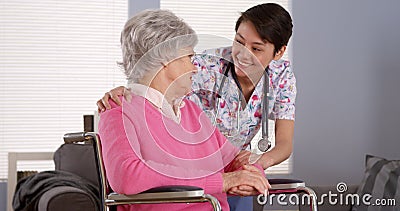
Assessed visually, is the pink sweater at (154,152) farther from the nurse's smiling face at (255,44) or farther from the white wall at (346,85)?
the white wall at (346,85)

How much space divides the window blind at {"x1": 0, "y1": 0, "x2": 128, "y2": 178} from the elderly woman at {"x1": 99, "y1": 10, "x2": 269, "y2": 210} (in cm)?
299

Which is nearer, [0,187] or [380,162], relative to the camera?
Answer: [380,162]

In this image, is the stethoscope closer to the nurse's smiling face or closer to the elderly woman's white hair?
the nurse's smiling face

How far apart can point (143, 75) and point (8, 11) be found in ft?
10.3

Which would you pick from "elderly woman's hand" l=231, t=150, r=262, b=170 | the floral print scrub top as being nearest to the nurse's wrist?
the floral print scrub top

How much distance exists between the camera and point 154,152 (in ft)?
5.85

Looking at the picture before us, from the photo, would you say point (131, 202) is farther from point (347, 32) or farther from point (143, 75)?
point (347, 32)

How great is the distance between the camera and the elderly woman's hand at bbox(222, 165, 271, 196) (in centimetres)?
175

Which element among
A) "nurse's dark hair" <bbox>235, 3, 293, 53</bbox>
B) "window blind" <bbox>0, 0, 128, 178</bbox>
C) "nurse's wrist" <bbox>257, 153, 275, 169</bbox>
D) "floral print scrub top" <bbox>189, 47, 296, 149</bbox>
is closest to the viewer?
"floral print scrub top" <bbox>189, 47, 296, 149</bbox>

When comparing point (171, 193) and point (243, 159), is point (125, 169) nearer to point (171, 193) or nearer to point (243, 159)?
point (171, 193)

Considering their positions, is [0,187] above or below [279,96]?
below

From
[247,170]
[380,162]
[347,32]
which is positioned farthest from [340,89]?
[247,170]

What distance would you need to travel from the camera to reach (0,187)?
4625mm

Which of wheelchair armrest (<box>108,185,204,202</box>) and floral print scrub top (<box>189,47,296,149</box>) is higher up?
floral print scrub top (<box>189,47,296,149</box>)
